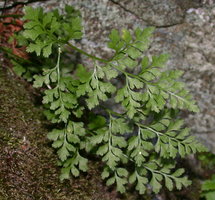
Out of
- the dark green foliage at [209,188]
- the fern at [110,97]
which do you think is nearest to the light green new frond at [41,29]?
the fern at [110,97]

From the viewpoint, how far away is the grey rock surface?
3121mm

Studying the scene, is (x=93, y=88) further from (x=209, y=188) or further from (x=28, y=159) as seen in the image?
A: (x=209, y=188)

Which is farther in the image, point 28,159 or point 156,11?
point 156,11

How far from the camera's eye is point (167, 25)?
3146 millimetres

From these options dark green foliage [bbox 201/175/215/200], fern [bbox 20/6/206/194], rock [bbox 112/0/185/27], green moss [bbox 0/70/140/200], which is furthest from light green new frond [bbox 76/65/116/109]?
dark green foliage [bbox 201/175/215/200]

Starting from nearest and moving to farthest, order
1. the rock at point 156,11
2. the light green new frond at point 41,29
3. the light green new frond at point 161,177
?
the light green new frond at point 41,29 → the light green new frond at point 161,177 → the rock at point 156,11

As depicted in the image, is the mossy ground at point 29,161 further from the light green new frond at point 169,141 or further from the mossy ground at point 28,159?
the light green new frond at point 169,141

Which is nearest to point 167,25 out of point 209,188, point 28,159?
point 209,188

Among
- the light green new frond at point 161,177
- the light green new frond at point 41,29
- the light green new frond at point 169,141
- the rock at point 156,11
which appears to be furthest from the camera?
the rock at point 156,11

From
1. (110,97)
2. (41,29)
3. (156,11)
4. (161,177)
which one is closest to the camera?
(41,29)

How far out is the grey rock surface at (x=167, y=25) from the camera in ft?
10.2

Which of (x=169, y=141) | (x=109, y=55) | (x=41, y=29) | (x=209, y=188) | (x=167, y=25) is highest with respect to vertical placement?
(x=41, y=29)

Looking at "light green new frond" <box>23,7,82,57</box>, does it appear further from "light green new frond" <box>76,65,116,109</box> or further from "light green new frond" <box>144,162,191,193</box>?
"light green new frond" <box>144,162,191,193</box>

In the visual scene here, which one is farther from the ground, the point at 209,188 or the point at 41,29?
the point at 41,29
